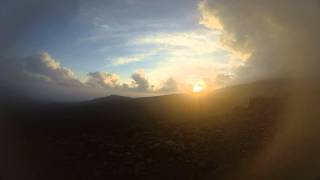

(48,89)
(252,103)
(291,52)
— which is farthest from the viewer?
(252,103)

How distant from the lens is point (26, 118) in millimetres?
5363

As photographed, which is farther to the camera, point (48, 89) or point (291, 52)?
point (291, 52)

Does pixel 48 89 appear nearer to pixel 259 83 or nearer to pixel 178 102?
pixel 178 102

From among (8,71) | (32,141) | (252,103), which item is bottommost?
(32,141)

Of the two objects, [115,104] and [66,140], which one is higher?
[115,104]

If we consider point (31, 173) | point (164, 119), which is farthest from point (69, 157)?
point (164, 119)

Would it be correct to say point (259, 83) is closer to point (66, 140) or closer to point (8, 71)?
point (66, 140)

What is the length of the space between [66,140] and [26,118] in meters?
0.55

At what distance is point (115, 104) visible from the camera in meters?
5.46

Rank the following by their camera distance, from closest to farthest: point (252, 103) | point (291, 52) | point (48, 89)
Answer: point (48, 89)
point (291, 52)
point (252, 103)

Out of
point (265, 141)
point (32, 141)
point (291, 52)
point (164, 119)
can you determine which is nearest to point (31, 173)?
point (32, 141)

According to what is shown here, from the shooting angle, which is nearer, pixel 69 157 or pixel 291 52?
pixel 69 157

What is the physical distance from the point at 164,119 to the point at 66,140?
3.97 feet

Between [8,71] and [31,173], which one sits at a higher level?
[8,71]
